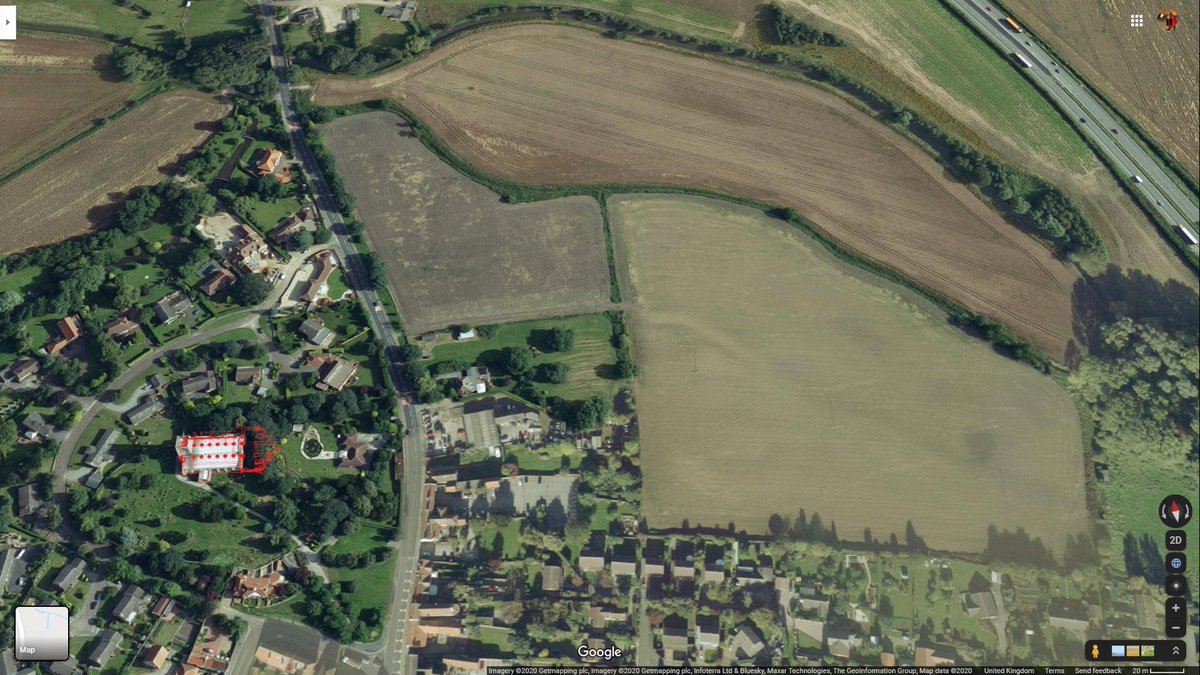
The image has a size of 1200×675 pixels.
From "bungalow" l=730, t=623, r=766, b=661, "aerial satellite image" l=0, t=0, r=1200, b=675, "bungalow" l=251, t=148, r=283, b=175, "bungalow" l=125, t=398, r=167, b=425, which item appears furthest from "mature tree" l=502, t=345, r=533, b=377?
"bungalow" l=125, t=398, r=167, b=425

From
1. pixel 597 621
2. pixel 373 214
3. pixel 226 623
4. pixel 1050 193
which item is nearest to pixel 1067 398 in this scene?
pixel 1050 193

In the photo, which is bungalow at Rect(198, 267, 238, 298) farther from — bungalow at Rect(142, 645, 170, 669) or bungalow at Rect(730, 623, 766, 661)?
bungalow at Rect(730, 623, 766, 661)

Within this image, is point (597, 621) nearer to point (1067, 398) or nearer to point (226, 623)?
point (226, 623)

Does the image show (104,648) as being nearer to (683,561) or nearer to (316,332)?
(316,332)

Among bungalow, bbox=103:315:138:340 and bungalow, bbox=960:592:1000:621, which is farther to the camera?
bungalow, bbox=103:315:138:340

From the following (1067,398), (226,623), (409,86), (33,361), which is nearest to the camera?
(226,623)

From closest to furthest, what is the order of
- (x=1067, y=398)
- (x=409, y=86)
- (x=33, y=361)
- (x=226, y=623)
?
(x=226, y=623) < (x=33, y=361) < (x=1067, y=398) < (x=409, y=86)
